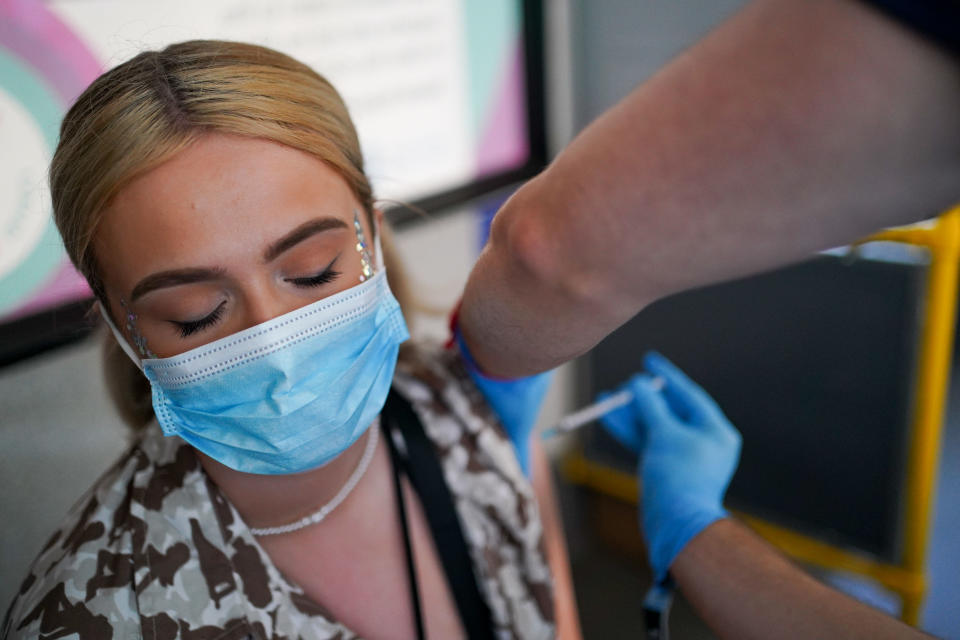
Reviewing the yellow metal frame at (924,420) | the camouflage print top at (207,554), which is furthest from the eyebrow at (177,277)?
the yellow metal frame at (924,420)

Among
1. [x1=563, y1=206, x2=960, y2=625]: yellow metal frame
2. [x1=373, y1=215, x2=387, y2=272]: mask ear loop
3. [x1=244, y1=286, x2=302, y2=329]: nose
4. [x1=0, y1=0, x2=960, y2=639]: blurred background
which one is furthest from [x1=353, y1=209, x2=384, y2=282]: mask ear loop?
[x1=563, y1=206, x2=960, y2=625]: yellow metal frame

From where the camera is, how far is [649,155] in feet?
1.53

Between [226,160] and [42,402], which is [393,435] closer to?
[226,160]

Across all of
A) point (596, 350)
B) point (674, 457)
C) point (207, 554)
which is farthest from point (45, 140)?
point (596, 350)

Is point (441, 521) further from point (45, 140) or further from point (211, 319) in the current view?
point (45, 140)

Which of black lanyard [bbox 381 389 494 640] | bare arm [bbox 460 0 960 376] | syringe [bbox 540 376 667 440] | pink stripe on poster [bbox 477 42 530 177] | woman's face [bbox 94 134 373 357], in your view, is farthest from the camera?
pink stripe on poster [bbox 477 42 530 177]

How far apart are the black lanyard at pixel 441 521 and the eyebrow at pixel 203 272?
0.33m

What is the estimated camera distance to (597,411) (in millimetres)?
1248

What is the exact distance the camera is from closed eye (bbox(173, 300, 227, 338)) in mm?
785

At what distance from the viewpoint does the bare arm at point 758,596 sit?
796 millimetres

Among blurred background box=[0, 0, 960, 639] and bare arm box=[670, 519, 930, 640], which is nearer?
bare arm box=[670, 519, 930, 640]

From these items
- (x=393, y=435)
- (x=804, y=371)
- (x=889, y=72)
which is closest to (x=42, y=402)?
(x=393, y=435)

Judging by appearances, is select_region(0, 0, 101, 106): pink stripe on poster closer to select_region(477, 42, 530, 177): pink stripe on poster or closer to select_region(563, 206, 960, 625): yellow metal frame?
select_region(477, 42, 530, 177): pink stripe on poster

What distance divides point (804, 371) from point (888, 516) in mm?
337
